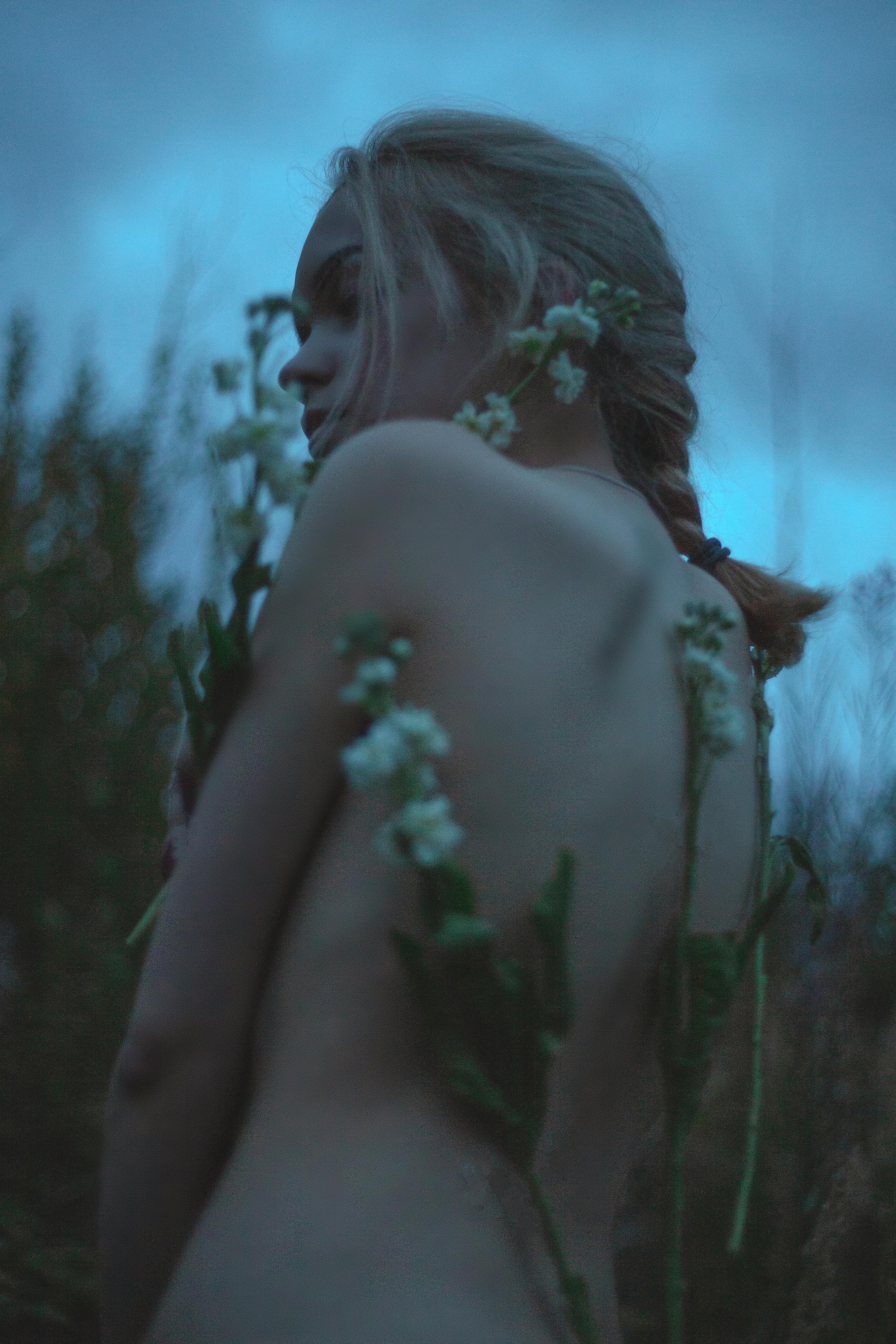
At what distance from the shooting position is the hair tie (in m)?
1.41

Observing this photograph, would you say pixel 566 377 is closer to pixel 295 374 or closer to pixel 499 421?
Answer: pixel 499 421

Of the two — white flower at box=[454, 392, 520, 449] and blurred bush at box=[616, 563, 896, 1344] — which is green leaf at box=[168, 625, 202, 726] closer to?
white flower at box=[454, 392, 520, 449]

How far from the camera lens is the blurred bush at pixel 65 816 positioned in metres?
2.49

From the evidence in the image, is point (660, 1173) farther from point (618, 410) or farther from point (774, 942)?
point (618, 410)

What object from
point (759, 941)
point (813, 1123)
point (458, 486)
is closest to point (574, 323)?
point (458, 486)

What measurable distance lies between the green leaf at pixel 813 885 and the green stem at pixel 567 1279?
0.49 metres

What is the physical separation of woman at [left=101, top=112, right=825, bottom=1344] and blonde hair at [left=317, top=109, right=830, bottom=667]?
15.1 inches

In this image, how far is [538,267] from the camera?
4.24 feet

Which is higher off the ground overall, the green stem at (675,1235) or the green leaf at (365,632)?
the green leaf at (365,632)

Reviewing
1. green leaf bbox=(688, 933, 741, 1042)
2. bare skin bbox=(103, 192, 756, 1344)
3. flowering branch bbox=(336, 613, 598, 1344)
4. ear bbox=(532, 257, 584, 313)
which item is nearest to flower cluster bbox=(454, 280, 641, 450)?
ear bbox=(532, 257, 584, 313)

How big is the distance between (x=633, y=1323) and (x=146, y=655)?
1844mm

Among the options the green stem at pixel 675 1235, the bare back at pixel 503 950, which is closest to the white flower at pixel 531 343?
the bare back at pixel 503 950

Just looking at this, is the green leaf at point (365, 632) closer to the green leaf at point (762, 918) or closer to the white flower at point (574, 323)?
the green leaf at point (762, 918)

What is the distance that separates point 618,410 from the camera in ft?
4.59
